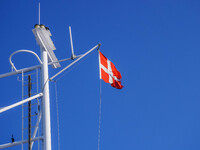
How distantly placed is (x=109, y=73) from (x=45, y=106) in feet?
12.7

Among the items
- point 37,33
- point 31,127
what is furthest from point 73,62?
point 31,127

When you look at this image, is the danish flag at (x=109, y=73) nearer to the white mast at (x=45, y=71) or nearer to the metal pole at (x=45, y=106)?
the white mast at (x=45, y=71)

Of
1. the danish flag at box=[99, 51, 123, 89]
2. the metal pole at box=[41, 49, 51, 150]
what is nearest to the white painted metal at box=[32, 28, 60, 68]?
the metal pole at box=[41, 49, 51, 150]

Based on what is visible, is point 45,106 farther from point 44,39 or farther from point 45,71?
point 44,39

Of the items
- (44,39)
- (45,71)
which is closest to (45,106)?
(45,71)

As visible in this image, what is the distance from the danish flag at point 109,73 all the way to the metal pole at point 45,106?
2222 mm

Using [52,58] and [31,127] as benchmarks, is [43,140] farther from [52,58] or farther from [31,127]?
[52,58]

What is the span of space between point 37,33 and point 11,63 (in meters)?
1.26

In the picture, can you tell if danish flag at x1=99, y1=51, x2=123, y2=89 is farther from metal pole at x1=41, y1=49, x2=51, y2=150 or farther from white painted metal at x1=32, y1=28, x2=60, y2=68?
metal pole at x1=41, y1=49, x2=51, y2=150

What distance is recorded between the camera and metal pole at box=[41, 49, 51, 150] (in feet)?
28.9

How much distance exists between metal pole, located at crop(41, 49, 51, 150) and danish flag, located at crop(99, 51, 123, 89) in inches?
87.5

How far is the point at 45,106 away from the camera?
30.3ft

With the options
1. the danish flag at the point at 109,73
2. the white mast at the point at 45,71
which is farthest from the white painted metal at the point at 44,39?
the danish flag at the point at 109,73

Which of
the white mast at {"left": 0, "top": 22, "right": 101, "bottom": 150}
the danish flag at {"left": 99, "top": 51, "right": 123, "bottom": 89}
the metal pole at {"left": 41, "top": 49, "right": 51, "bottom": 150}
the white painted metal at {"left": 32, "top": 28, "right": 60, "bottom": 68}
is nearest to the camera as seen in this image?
the metal pole at {"left": 41, "top": 49, "right": 51, "bottom": 150}
